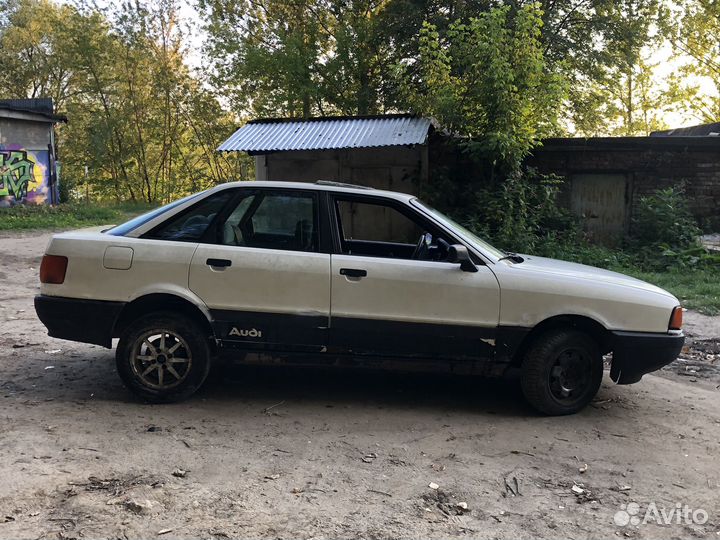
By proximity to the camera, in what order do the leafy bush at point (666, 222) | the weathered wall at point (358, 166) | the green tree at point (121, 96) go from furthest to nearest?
the green tree at point (121, 96), the weathered wall at point (358, 166), the leafy bush at point (666, 222)

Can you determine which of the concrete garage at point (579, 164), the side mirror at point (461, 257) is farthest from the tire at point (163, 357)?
the concrete garage at point (579, 164)

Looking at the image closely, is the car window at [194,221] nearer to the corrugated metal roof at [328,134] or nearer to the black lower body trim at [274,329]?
the black lower body trim at [274,329]

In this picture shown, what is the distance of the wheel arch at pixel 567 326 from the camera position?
187 inches

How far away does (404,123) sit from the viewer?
13.3 m

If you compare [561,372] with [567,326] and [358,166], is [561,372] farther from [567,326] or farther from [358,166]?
[358,166]

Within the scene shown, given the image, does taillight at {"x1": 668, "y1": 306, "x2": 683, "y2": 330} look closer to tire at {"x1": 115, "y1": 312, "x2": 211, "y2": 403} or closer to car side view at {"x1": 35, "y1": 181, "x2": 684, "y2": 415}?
car side view at {"x1": 35, "y1": 181, "x2": 684, "y2": 415}

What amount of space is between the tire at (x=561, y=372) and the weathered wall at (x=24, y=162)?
2304 cm

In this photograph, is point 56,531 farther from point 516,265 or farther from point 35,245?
point 35,245

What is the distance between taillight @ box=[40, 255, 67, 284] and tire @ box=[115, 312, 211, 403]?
0.64 metres

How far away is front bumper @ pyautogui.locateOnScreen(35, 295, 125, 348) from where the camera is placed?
476cm

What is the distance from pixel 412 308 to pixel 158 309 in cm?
189

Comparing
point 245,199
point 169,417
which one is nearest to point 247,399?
point 169,417

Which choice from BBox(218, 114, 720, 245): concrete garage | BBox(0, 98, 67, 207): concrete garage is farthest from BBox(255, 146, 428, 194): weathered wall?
BBox(0, 98, 67, 207): concrete garage

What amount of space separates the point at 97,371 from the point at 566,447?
3937 millimetres
